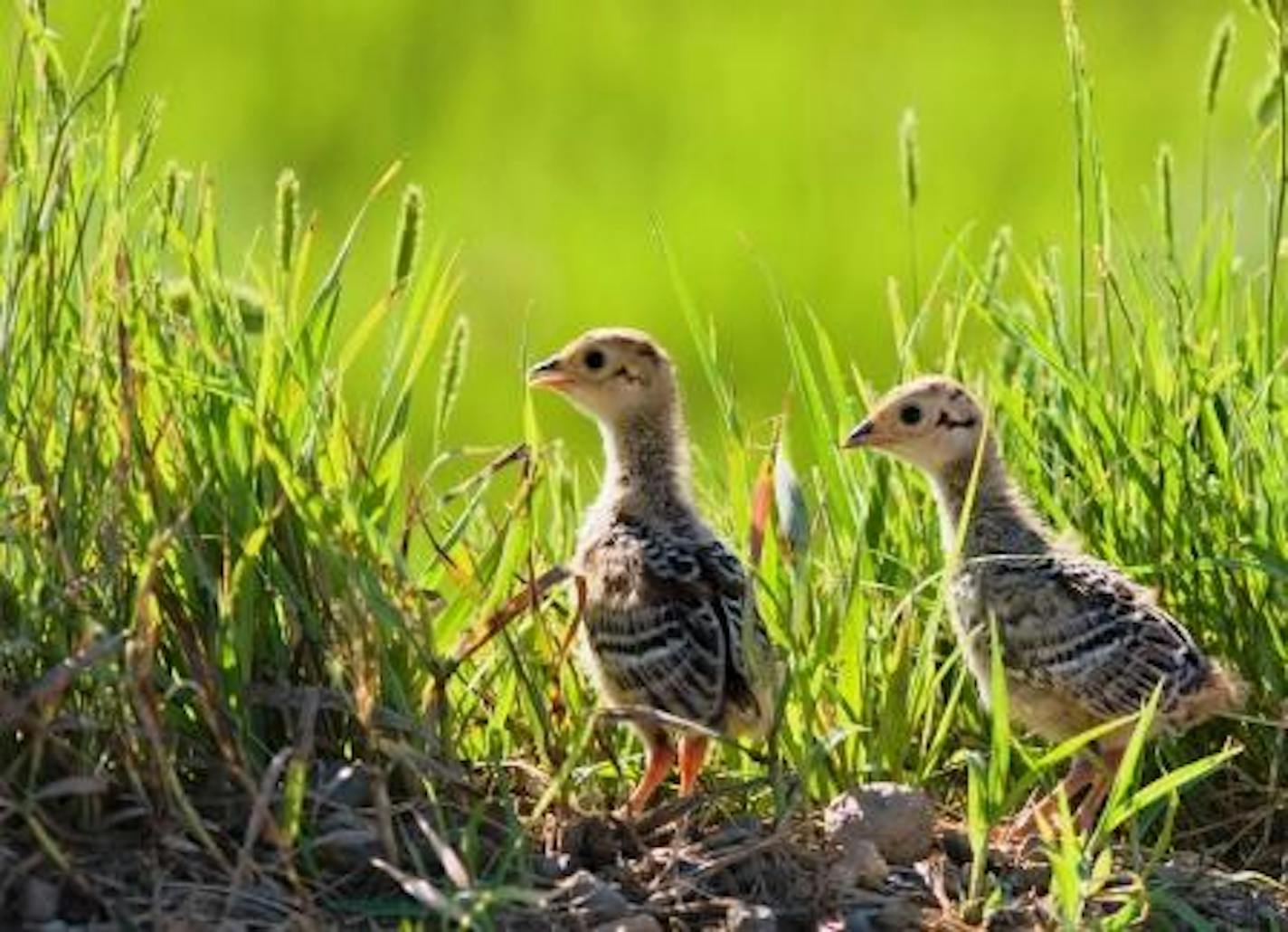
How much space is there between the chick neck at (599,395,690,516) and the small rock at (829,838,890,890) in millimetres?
1284

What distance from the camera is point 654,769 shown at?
689cm

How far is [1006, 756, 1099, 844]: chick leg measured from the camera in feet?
22.2

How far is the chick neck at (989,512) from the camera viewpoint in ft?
24.7

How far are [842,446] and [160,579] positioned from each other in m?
1.66

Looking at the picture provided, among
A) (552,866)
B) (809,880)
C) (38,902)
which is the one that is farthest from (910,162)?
(38,902)

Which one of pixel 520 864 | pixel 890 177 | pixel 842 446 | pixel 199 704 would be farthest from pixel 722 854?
pixel 890 177

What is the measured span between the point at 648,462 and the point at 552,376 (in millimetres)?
258

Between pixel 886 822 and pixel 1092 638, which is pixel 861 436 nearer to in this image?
pixel 1092 638

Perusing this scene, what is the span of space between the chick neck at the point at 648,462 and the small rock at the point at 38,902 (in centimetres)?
194

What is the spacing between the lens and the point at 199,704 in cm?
624

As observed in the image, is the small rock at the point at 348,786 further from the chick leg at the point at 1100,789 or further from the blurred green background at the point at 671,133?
the blurred green background at the point at 671,133

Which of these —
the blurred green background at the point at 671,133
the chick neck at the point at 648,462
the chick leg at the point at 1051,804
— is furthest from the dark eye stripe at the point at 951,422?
the blurred green background at the point at 671,133

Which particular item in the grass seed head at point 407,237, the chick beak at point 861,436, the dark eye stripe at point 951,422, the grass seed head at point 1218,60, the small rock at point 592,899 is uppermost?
the grass seed head at point 1218,60

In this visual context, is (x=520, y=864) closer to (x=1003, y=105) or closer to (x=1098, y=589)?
(x=1098, y=589)
